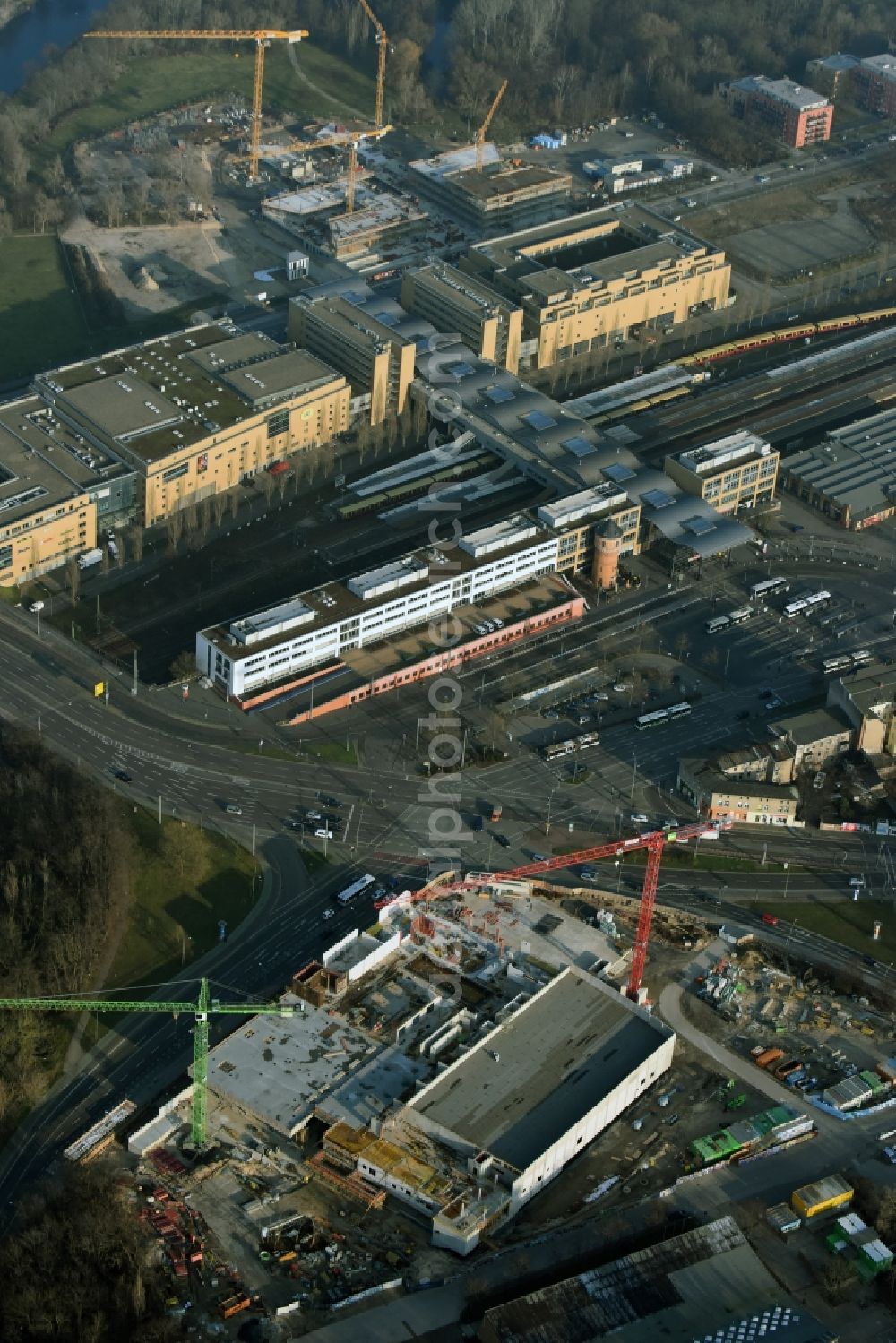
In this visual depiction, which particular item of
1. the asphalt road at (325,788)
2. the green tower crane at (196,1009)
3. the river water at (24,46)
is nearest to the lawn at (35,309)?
the asphalt road at (325,788)

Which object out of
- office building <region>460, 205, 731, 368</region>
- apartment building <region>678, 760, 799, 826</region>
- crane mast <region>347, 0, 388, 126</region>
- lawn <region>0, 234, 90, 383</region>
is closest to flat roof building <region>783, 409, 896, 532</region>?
office building <region>460, 205, 731, 368</region>

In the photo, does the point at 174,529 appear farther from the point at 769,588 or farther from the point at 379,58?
the point at 379,58

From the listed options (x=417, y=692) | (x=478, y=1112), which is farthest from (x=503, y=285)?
(x=478, y=1112)

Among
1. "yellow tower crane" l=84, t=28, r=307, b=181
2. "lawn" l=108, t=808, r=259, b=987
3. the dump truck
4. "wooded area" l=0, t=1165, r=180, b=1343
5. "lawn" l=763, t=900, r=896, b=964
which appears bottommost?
"lawn" l=108, t=808, r=259, b=987

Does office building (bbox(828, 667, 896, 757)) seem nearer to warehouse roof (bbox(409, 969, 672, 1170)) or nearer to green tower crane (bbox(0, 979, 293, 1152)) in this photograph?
warehouse roof (bbox(409, 969, 672, 1170))

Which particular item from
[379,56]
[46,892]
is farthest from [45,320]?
[46,892]
